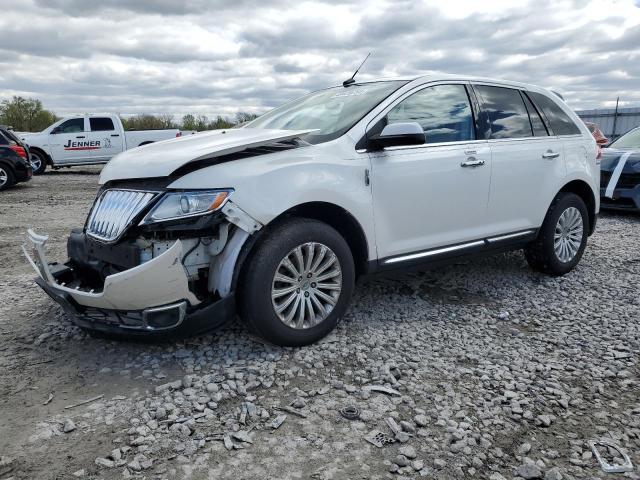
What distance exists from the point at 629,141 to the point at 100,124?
48.6 ft

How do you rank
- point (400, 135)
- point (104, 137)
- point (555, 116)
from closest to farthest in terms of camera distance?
1. point (400, 135)
2. point (555, 116)
3. point (104, 137)

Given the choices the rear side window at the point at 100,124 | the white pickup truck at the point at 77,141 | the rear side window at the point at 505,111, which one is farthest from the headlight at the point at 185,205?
the rear side window at the point at 100,124

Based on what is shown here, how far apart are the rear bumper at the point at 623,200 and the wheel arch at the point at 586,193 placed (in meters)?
3.72

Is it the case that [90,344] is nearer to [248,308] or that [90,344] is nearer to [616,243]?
[248,308]

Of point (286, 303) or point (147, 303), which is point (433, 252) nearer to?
point (286, 303)

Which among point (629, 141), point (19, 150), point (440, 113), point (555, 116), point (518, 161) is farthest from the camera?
point (19, 150)

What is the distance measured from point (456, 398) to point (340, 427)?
2.29 feet

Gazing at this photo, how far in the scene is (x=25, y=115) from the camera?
110 feet

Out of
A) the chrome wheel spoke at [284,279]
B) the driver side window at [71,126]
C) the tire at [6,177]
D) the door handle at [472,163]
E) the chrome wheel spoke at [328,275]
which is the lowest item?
the chrome wheel spoke at [328,275]

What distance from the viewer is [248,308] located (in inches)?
125

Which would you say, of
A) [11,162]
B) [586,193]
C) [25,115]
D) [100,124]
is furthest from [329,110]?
[25,115]

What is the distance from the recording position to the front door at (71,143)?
17.2 m

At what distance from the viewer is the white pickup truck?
17156 mm

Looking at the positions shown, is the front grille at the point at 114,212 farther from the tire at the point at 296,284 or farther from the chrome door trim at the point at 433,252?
the chrome door trim at the point at 433,252
